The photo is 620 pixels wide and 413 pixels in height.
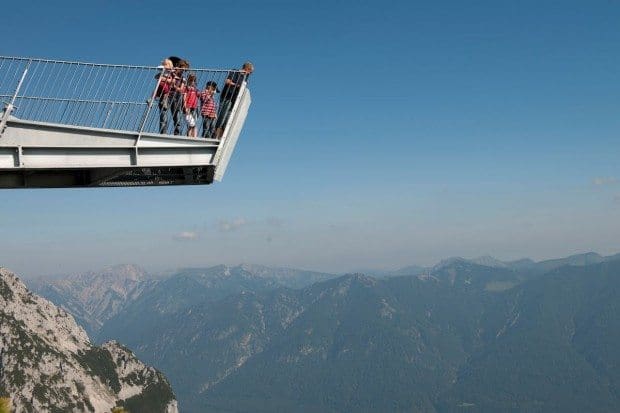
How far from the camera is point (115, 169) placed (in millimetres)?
15086

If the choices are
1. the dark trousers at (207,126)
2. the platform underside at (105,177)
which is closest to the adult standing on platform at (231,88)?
the dark trousers at (207,126)

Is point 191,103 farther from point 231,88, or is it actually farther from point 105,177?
point 105,177

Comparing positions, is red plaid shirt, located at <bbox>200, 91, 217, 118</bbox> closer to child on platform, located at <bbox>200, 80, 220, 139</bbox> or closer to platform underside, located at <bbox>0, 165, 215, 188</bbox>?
child on platform, located at <bbox>200, 80, 220, 139</bbox>

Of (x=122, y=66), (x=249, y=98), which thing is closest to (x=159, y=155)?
(x=122, y=66)

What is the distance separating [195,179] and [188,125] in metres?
1.53

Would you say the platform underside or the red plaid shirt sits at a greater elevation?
the red plaid shirt

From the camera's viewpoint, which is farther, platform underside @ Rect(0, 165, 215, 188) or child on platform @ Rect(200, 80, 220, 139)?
child on platform @ Rect(200, 80, 220, 139)

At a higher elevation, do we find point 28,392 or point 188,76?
point 188,76

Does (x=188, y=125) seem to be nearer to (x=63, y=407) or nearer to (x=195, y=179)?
(x=195, y=179)

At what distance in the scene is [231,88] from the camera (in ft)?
56.2

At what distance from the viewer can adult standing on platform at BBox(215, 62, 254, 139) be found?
16.9 metres

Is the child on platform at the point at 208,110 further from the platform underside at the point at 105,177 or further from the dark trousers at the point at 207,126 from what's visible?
the platform underside at the point at 105,177

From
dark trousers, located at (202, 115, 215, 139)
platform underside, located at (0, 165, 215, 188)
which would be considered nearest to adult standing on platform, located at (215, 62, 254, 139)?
dark trousers, located at (202, 115, 215, 139)

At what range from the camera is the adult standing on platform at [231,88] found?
1688 centimetres
